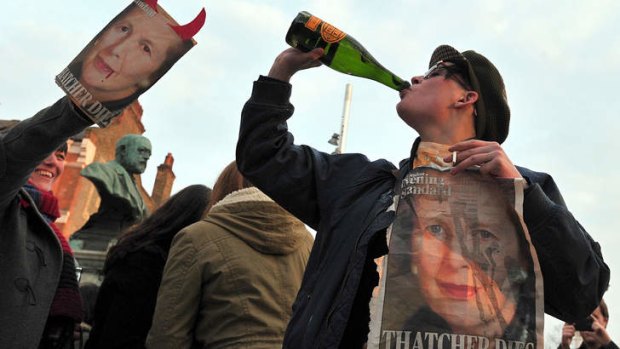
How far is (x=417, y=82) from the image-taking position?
2.15 m

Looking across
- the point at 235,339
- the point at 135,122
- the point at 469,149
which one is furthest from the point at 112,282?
the point at 135,122

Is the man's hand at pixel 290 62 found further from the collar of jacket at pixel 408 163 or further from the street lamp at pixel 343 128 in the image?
the street lamp at pixel 343 128

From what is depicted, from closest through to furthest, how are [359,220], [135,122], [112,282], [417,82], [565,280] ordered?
1. [565,280]
2. [359,220]
3. [417,82]
4. [112,282]
5. [135,122]

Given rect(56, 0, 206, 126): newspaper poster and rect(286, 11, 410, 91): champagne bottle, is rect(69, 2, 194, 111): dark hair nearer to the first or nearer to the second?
rect(56, 0, 206, 126): newspaper poster

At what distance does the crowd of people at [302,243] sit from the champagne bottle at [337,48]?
4.3 inches

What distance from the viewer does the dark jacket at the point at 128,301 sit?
2.86m

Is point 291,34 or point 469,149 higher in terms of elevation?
point 291,34

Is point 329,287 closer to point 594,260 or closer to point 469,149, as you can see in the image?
point 469,149

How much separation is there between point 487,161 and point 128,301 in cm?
186

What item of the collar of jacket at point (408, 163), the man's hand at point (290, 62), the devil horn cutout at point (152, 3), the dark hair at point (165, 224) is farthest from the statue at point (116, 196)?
the collar of jacket at point (408, 163)

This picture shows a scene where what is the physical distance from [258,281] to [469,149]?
130 cm

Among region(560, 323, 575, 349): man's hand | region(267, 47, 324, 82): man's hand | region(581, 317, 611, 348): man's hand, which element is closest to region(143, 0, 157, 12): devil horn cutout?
region(267, 47, 324, 82): man's hand

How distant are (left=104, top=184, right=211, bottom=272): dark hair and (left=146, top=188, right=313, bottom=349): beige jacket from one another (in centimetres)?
38

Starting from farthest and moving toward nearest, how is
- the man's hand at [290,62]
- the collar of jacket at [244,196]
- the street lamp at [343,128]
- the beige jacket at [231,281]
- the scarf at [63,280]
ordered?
the street lamp at [343,128]
the collar of jacket at [244,196]
the scarf at [63,280]
the beige jacket at [231,281]
the man's hand at [290,62]
